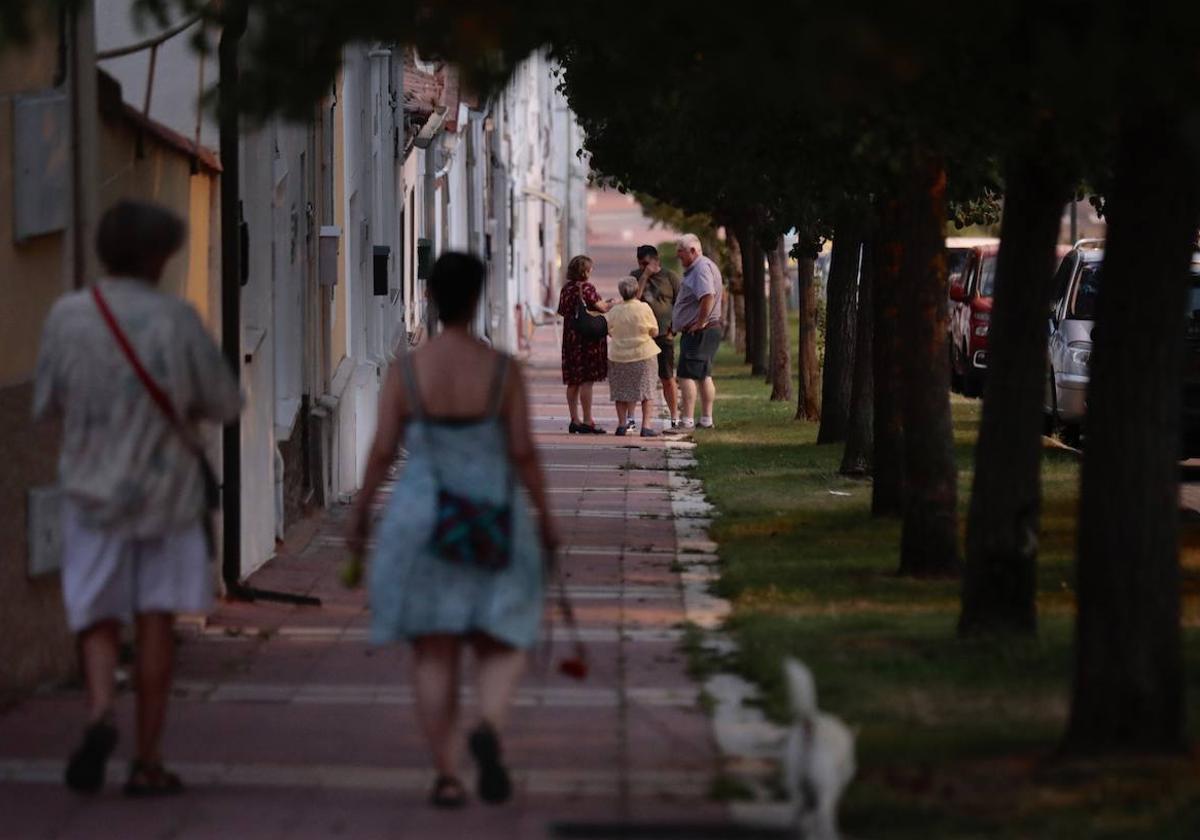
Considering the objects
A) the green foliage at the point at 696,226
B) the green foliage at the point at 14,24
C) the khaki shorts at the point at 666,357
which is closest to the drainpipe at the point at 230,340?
the green foliage at the point at 14,24

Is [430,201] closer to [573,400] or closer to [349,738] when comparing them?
[573,400]

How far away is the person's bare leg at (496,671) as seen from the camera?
22.6ft

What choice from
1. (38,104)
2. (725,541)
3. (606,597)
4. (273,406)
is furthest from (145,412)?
(725,541)

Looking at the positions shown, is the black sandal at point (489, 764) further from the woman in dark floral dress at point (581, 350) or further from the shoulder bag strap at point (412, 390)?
→ the woman in dark floral dress at point (581, 350)

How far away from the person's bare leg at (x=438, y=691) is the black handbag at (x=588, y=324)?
51.9ft

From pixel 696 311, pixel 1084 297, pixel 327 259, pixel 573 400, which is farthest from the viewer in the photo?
pixel 573 400

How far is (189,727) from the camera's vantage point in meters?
8.36

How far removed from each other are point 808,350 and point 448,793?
724 inches

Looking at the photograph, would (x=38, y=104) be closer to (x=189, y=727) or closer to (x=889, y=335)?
(x=189, y=727)

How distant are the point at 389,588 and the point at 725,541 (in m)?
7.53

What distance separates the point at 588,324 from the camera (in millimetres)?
22703

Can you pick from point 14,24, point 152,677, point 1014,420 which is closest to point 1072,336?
point 1014,420

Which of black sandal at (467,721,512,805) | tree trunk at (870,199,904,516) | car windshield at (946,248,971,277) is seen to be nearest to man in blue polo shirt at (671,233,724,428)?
tree trunk at (870,199,904,516)

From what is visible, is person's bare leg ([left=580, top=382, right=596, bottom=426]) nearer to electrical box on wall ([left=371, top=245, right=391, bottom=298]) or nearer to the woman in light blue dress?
electrical box on wall ([left=371, top=245, right=391, bottom=298])
